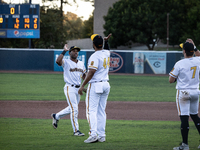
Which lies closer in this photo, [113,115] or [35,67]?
[113,115]

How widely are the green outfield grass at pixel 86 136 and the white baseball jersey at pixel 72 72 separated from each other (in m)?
1.16

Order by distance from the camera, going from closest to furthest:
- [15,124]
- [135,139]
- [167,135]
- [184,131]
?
[184,131] < [135,139] < [167,135] < [15,124]

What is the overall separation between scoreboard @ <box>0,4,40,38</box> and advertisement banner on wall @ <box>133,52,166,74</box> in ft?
32.8

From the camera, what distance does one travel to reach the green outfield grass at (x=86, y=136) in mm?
5366

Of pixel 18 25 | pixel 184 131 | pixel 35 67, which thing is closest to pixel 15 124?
pixel 184 131

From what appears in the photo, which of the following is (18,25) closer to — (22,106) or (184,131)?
(22,106)

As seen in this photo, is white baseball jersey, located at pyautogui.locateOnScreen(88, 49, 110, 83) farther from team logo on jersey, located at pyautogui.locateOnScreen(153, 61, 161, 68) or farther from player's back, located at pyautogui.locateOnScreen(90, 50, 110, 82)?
team logo on jersey, located at pyautogui.locateOnScreen(153, 61, 161, 68)

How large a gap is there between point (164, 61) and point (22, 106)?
817 inches

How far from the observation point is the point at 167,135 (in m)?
6.50

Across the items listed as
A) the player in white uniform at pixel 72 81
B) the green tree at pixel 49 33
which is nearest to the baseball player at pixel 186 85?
the player in white uniform at pixel 72 81

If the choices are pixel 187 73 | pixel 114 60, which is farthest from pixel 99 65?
pixel 114 60

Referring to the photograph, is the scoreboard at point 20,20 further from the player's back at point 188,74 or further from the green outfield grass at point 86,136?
the player's back at point 188,74

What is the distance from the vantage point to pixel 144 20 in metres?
46.1

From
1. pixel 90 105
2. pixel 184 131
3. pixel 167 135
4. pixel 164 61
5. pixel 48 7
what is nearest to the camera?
pixel 184 131
